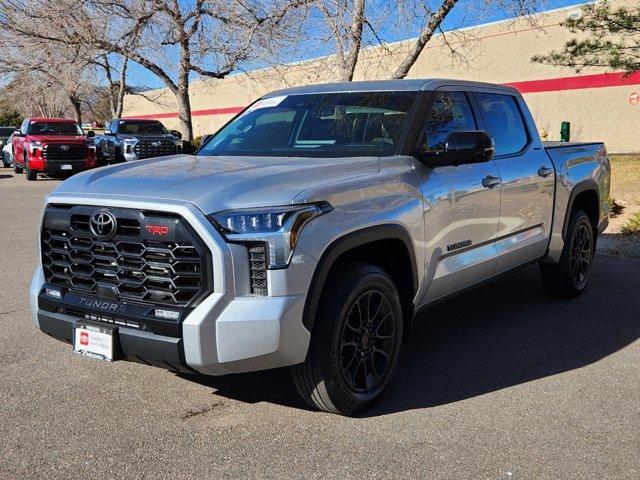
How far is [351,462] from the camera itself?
10.8 feet

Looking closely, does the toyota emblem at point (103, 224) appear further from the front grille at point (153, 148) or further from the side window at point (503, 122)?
the front grille at point (153, 148)

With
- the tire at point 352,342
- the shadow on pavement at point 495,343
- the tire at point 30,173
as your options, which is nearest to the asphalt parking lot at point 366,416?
the shadow on pavement at point 495,343

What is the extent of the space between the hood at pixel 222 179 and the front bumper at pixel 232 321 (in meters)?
0.13

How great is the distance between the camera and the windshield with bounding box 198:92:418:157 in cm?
443

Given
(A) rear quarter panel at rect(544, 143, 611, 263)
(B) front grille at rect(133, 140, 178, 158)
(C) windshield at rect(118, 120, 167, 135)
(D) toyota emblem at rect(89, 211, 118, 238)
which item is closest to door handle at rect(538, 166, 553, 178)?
(A) rear quarter panel at rect(544, 143, 611, 263)

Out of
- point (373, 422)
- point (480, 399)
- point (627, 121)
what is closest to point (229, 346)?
point (373, 422)

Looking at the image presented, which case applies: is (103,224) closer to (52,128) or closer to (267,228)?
(267,228)

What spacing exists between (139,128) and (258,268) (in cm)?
2006

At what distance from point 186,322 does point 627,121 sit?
26049 mm

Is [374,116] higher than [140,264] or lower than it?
higher

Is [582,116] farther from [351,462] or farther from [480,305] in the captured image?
[351,462]

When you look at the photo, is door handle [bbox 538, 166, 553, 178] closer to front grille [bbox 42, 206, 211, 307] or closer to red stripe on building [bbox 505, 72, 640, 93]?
front grille [bbox 42, 206, 211, 307]

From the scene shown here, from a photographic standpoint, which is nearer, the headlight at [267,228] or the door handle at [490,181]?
the headlight at [267,228]

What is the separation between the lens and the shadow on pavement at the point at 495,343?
4.19 m
